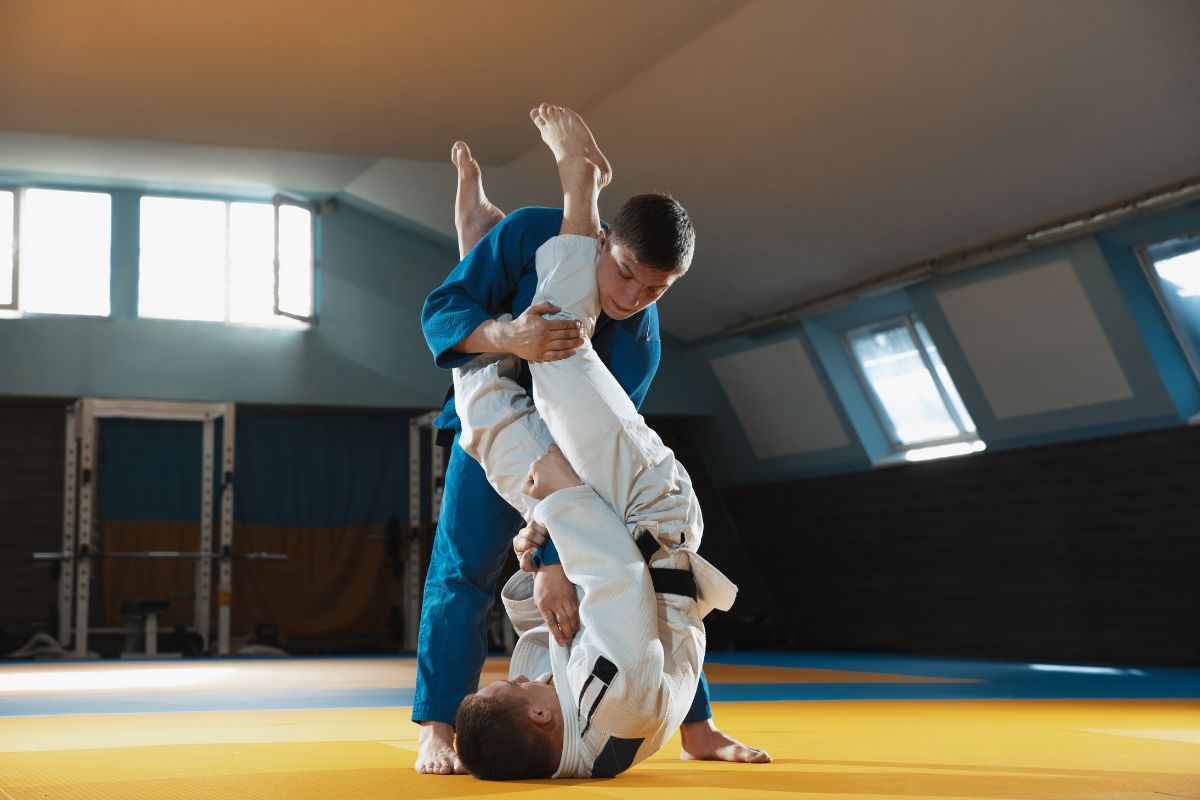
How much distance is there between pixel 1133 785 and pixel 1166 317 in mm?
5377

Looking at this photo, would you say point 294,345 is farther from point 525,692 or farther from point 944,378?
point 525,692

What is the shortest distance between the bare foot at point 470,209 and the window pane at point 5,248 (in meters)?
7.43

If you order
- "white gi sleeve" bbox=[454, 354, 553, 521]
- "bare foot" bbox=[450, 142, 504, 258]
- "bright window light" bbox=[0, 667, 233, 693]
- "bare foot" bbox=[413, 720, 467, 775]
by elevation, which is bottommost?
"bright window light" bbox=[0, 667, 233, 693]

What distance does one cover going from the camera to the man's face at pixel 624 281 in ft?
6.39

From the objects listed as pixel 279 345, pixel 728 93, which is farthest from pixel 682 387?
pixel 728 93

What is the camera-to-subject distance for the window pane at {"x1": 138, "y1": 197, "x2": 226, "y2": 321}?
944cm

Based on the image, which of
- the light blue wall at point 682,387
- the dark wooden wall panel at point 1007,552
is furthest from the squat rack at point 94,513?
the dark wooden wall panel at point 1007,552

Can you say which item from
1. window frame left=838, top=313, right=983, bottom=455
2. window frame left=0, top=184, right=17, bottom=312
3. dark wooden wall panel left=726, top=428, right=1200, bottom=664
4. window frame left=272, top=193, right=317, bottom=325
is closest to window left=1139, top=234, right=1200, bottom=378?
dark wooden wall panel left=726, top=428, right=1200, bottom=664

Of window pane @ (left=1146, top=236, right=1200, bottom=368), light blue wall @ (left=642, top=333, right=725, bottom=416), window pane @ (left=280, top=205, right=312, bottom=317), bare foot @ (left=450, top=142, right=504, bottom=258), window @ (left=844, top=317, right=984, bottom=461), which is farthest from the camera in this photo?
light blue wall @ (left=642, top=333, right=725, bottom=416)

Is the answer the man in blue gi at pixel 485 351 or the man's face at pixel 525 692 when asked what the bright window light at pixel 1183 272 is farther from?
the man's face at pixel 525 692

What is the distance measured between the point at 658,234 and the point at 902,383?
7094 millimetres

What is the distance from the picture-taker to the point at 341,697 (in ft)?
14.5

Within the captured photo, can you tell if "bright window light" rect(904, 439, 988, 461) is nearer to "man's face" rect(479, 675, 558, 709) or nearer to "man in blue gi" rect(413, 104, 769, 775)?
"man in blue gi" rect(413, 104, 769, 775)

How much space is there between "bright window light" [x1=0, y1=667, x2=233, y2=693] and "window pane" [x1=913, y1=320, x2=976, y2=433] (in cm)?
464
